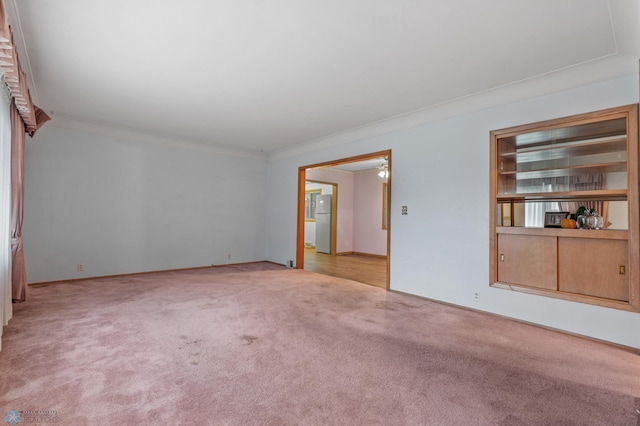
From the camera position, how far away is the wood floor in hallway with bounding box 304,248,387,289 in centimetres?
560

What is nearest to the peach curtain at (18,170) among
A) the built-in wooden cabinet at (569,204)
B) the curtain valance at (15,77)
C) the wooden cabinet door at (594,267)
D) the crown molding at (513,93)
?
the curtain valance at (15,77)

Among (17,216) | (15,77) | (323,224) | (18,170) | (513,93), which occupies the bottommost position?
(323,224)

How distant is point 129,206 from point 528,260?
6.20 meters

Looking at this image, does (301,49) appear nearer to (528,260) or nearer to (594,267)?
(528,260)

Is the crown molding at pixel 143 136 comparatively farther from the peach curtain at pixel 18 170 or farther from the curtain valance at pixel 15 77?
the peach curtain at pixel 18 170

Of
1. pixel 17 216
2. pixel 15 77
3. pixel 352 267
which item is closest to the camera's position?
pixel 15 77

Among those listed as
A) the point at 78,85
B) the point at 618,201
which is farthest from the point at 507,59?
the point at 78,85

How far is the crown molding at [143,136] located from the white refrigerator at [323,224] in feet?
9.16

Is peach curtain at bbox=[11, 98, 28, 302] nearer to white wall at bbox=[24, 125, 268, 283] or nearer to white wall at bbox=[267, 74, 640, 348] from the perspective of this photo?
white wall at bbox=[24, 125, 268, 283]

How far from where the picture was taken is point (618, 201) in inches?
114

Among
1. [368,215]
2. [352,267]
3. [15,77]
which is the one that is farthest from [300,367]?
[368,215]

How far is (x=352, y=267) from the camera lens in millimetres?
6805

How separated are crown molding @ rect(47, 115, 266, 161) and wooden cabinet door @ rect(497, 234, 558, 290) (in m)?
5.46

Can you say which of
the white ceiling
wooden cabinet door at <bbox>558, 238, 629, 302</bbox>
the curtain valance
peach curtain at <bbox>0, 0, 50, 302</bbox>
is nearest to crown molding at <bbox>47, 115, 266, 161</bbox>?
the white ceiling
